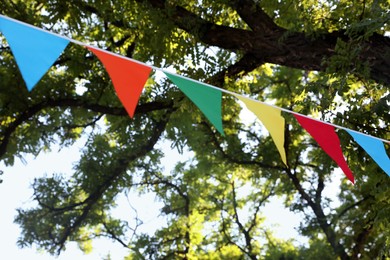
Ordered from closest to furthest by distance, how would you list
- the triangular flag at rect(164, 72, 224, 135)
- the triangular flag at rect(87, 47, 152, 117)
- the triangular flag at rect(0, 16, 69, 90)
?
the triangular flag at rect(0, 16, 69, 90)
the triangular flag at rect(87, 47, 152, 117)
the triangular flag at rect(164, 72, 224, 135)

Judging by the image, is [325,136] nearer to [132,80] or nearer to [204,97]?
[204,97]

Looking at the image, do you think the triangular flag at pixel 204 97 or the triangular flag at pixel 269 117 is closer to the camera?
the triangular flag at pixel 204 97

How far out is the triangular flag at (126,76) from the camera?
2496 millimetres

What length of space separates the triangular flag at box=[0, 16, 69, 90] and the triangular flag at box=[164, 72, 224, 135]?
664 millimetres

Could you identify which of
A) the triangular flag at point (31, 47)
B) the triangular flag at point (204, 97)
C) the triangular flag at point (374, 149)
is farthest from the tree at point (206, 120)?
the triangular flag at point (31, 47)

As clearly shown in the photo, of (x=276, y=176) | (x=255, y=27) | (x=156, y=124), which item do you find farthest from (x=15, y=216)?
(x=255, y=27)

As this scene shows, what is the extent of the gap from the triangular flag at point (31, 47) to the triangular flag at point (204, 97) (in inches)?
26.1

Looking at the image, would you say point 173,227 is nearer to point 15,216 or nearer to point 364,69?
point 15,216

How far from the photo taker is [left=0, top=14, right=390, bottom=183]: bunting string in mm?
2199

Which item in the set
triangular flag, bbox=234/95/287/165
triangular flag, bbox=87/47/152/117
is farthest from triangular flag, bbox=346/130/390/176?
triangular flag, bbox=87/47/152/117

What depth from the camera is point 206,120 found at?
8703mm

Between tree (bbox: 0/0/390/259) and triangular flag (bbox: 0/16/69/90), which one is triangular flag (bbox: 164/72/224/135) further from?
tree (bbox: 0/0/390/259)

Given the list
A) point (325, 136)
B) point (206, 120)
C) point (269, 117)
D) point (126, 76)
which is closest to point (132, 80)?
point (126, 76)

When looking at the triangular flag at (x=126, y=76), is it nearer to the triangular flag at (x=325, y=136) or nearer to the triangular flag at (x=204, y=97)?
the triangular flag at (x=204, y=97)
